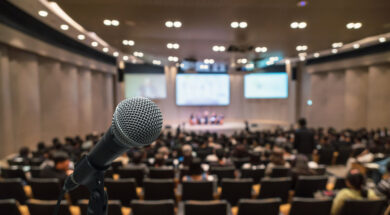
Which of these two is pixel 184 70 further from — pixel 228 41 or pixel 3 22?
pixel 3 22

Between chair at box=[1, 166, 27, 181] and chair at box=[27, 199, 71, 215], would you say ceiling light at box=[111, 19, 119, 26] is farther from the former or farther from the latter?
chair at box=[27, 199, 71, 215]

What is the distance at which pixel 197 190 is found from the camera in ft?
14.2

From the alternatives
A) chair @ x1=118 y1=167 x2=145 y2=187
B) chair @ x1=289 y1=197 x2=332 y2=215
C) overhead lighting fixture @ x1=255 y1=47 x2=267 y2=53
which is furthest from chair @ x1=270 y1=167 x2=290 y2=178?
overhead lighting fixture @ x1=255 y1=47 x2=267 y2=53

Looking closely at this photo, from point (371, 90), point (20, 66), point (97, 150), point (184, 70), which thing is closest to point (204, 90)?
point (184, 70)

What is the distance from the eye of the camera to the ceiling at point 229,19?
6.26 meters

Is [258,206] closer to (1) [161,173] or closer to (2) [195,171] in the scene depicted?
(2) [195,171]

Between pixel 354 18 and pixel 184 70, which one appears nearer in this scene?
pixel 354 18

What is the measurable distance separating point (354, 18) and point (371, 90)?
10205mm

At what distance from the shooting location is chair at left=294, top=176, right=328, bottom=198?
14.6 feet

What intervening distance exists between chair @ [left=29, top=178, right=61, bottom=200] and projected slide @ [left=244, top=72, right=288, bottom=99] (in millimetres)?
20449

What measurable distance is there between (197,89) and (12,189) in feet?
61.9

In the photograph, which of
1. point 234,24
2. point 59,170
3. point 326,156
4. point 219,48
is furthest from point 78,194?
point 219,48

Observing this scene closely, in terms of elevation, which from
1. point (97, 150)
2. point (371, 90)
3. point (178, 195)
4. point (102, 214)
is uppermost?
point (371, 90)

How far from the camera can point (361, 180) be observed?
342cm
